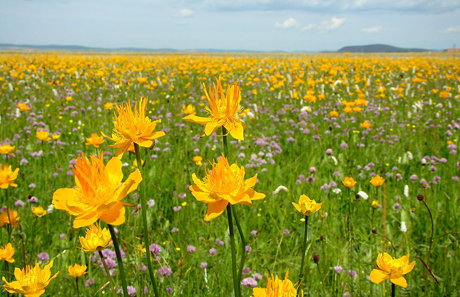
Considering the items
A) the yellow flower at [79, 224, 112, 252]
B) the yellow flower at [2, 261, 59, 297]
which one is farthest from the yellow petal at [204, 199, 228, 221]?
the yellow flower at [2, 261, 59, 297]

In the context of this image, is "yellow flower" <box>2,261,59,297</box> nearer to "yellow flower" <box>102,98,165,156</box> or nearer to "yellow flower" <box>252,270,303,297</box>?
"yellow flower" <box>102,98,165,156</box>

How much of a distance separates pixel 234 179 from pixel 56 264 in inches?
74.4

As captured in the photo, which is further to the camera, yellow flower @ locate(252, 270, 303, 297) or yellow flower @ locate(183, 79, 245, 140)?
yellow flower @ locate(183, 79, 245, 140)

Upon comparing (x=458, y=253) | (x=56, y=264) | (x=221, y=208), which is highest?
(x=221, y=208)

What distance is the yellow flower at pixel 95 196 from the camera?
78 centimetres

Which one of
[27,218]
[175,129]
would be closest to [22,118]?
[175,129]

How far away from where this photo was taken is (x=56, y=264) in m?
2.17

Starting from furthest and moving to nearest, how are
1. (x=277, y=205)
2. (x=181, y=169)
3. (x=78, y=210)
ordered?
(x=181, y=169) → (x=277, y=205) → (x=78, y=210)

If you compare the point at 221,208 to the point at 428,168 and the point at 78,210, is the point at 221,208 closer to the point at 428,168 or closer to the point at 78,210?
the point at 78,210

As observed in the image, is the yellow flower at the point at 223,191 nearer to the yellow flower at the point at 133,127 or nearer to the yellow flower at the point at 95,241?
the yellow flower at the point at 133,127

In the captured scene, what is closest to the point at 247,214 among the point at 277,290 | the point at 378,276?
the point at 378,276

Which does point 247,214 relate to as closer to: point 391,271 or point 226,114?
point 391,271

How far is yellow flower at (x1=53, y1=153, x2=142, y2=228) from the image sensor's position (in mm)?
777

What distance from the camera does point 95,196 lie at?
807 mm
